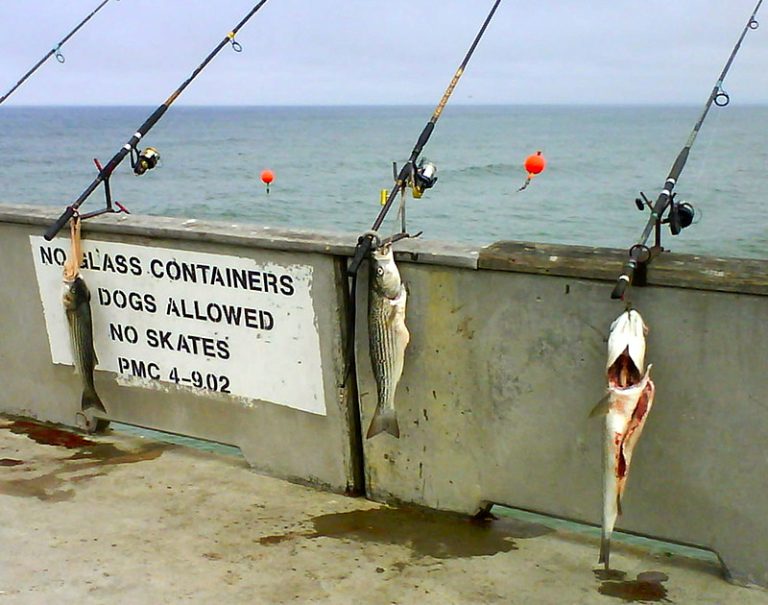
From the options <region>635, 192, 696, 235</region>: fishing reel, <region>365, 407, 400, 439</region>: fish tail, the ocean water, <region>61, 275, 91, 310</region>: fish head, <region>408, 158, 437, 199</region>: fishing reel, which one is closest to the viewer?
<region>635, 192, 696, 235</region>: fishing reel

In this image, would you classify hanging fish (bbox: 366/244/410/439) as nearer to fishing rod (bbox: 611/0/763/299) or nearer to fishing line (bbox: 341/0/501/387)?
fishing line (bbox: 341/0/501/387)

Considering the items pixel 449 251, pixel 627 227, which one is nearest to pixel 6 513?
pixel 449 251

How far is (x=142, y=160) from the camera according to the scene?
4.78 m

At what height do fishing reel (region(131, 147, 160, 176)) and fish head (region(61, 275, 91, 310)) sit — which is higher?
fishing reel (region(131, 147, 160, 176))

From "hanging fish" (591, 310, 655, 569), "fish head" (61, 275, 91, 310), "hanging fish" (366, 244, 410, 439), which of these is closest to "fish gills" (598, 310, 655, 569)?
"hanging fish" (591, 310, 655, 569)

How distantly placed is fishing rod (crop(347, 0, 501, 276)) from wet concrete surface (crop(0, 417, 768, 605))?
1086 millimetres

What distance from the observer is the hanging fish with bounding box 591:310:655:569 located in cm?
302

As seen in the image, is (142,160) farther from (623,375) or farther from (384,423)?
(623,375)

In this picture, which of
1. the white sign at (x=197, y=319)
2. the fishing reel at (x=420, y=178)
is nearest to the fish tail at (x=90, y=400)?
the white sign at (x=197, y=319)

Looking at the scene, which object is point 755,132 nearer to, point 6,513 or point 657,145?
point 657,145

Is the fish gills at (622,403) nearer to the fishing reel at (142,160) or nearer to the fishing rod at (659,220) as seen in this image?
the fishing rod at (659,220)

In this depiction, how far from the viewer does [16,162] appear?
54688 millimetres

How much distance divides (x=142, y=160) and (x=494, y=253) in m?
2.20

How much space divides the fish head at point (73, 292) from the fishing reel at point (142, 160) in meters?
0.70
